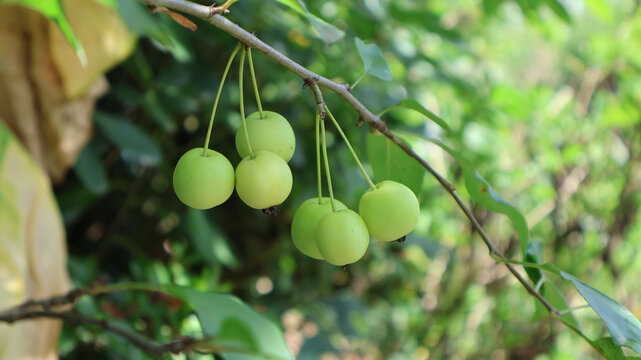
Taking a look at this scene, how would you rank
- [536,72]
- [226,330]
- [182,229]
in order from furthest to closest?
[536,72] < [182,229] < [226,330]

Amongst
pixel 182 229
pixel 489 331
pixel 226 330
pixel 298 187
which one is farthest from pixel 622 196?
pixel 226 330

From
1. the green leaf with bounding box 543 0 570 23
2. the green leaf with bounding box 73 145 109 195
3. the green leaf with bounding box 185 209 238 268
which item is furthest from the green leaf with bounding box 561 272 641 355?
the green leaf with bounding box 73 145 109 195

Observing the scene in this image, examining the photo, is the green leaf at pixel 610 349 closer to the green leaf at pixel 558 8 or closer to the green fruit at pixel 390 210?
the green fruit at pixel 390 210

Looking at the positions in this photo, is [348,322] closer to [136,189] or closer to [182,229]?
[182,229]

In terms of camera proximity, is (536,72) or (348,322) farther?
(536,72)

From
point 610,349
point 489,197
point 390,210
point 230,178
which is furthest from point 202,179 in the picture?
point 610,349

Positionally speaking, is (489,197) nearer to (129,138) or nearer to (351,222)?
(351,222)
